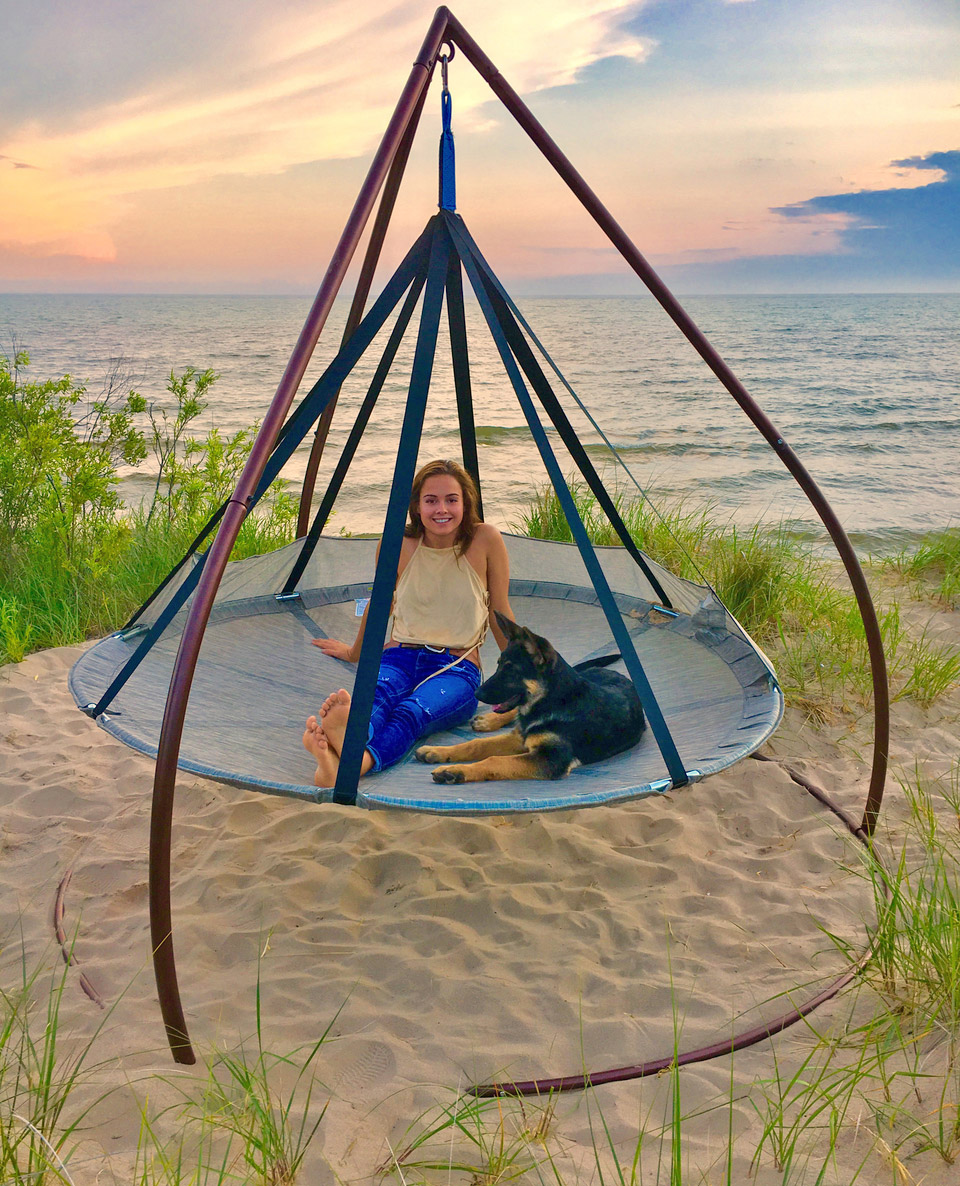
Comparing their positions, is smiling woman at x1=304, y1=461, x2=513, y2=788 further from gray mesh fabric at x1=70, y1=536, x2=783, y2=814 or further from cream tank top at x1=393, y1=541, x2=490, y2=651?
gray mesh fabric at x1=70, y1=536, x2=783, y2=814

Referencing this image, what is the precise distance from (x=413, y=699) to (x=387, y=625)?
26cm

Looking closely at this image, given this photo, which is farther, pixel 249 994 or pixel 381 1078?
pixel 249 994

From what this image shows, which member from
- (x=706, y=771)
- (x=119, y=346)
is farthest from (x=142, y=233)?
(x=706, y=771)

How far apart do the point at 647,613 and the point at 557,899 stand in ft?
4.06

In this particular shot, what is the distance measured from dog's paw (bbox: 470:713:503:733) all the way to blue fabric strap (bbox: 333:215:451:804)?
691 mm

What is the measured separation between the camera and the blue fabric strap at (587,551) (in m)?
1.91

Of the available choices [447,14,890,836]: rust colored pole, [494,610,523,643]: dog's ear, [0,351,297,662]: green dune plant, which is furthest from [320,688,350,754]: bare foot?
[0,351,297,662]: green dune plant

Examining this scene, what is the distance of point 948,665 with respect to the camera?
3.46 m

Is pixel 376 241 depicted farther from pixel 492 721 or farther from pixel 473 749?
pixel 473 749

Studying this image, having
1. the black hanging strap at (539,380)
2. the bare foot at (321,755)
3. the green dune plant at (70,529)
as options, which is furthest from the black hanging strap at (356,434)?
the bare foot at (321,755)

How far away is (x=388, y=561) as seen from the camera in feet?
6.41

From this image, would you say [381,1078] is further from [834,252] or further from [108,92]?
[834,252]

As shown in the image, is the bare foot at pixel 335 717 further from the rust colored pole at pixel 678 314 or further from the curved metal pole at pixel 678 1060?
the rust colored pole at pixel 678 314

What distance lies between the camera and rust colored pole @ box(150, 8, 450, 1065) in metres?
1.56
